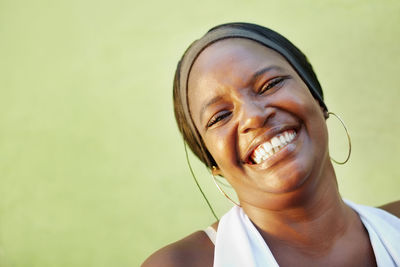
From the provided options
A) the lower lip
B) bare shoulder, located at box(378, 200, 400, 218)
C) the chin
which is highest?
the lower lip

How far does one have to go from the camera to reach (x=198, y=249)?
1441 millimetres

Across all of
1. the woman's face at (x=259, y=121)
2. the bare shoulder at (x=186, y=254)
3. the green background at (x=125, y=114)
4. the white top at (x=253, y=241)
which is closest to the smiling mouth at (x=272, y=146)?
the woman's face at (x=259, y=121)

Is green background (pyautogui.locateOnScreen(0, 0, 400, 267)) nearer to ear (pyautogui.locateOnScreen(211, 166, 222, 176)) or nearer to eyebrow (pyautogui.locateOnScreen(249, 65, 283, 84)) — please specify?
ear (pyautogui.locateOnScreen(211, 166, 222, 176))

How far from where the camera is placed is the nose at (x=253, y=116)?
4.17 feet

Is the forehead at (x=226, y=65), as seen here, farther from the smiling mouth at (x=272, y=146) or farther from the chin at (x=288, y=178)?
the chin at (x=288, y=178)

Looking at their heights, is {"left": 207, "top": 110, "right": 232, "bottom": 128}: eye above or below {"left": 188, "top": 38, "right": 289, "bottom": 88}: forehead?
below

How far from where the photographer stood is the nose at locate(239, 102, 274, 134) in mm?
1272

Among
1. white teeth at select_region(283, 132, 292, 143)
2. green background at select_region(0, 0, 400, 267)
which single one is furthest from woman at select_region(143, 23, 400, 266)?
green background at select_region(0, 0, 400, 267)

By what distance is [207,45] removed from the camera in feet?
4.85

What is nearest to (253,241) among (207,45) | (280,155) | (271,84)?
(280,155)

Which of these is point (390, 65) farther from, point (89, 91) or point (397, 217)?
point (89, 91)

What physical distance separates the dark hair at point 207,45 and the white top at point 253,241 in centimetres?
30

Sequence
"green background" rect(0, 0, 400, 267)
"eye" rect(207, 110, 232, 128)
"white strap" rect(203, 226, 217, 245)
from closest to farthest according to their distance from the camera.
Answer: "eye" rect(207, 110, 232, 128) < "white strap" rect(203, 226, 217, 245) < "green background" rect(0, 0, 400, 267)

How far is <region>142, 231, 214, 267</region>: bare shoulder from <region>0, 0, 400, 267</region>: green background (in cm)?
51
